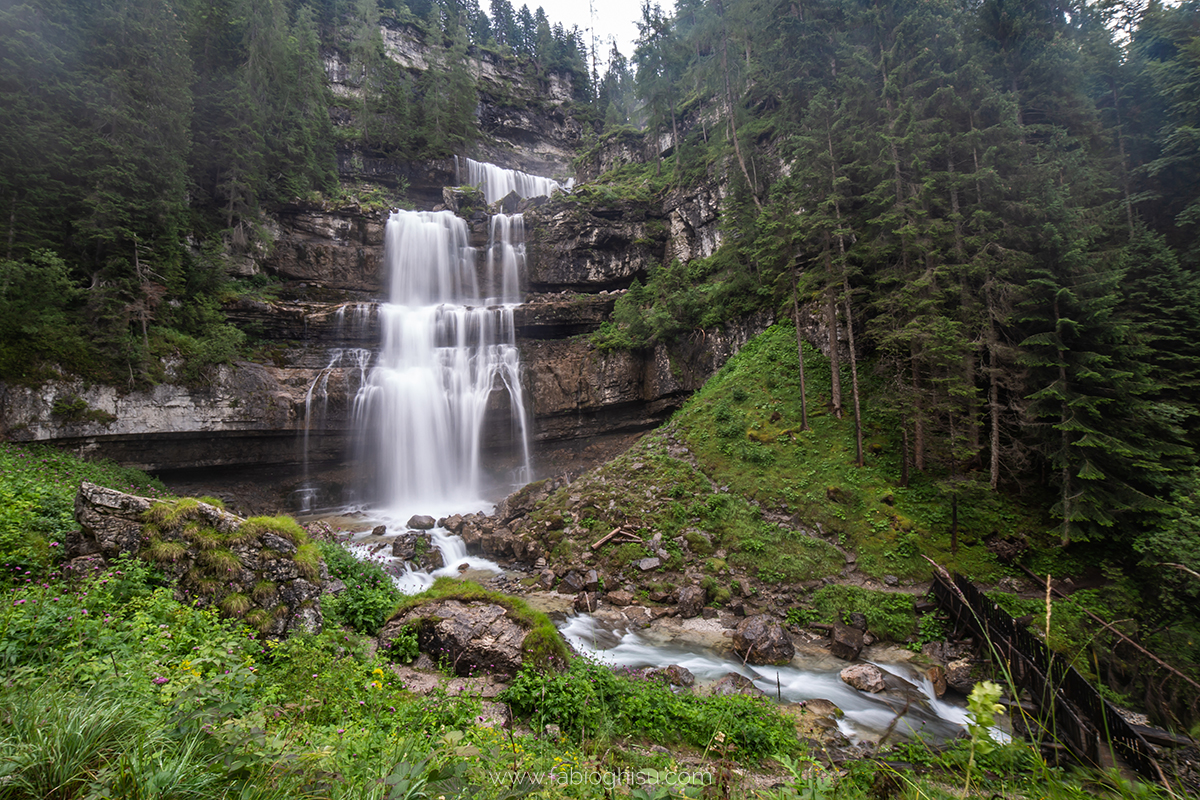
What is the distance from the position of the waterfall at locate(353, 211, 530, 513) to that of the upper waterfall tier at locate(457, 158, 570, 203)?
499 inches

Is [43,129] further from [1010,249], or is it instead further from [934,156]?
[1010,249]

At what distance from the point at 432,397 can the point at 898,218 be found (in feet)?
71.7

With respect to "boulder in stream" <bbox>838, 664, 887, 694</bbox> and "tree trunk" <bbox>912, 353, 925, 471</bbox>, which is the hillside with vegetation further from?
"boulder in stream" <bbox>838, 664, 887, 694</bbox>

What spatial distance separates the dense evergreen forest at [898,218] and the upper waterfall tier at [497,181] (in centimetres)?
1410

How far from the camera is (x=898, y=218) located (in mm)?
14492

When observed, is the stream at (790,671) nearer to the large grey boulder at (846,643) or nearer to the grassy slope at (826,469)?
the large grey boulder at (846,643)

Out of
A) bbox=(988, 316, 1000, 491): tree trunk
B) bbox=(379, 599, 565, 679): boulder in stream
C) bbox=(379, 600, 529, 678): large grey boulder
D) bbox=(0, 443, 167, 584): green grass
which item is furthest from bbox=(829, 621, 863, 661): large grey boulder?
bbox=(0, 443, 167, 584): green grass

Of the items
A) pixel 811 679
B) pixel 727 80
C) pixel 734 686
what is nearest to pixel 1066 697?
pixel 811 679

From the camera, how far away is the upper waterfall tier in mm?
38031

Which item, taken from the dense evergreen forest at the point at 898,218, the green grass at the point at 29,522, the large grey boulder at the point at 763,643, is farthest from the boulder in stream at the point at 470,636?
the dense evergreen forest at the point at 898,218

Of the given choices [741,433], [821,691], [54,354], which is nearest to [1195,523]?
[821,691]

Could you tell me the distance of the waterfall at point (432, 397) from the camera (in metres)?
23.5

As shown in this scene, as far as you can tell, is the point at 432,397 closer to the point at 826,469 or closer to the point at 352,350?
the point at 352,350

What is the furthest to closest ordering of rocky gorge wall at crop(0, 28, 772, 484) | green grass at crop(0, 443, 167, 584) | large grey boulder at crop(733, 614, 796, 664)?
rocky gorge wall at crop(0, 28, 772, 484)
large grey boulder at crop(733, 614, 796, 664)
green grass at crop(0, 443, 167, 584)
